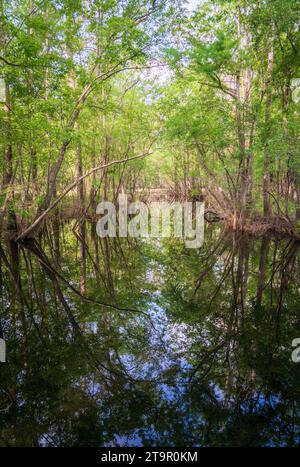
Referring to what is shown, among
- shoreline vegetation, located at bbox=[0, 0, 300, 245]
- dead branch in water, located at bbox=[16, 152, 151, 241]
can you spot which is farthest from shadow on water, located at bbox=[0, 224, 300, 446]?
shoreline vegetation, located at bbox=[0, 0, 300, 245]

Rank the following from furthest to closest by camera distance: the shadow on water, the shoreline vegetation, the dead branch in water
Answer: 1. the dead branch in water
2. the shoreline vegetation
3. the shadow on water

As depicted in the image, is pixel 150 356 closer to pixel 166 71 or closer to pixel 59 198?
pixel 59 198

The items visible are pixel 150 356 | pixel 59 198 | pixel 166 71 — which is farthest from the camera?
pixel 166 71

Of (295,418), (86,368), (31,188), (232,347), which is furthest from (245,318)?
(31,188)

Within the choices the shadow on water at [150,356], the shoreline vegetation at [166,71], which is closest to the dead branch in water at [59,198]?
the shoreline vegetation at [166,71]

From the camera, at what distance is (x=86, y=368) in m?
3.89

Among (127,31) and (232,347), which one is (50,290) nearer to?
(232,347)

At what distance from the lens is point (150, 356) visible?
14.0 feet

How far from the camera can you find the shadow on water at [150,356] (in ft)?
9.55

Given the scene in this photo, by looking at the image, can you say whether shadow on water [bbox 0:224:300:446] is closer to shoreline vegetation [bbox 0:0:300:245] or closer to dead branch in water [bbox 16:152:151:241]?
dead branch in water [bbox 16:152:151:241]

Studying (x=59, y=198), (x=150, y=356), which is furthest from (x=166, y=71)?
(x=150, y=356)

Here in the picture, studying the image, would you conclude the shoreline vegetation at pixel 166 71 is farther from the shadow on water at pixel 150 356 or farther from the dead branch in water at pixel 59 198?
the shadow on water at pixel 150 356

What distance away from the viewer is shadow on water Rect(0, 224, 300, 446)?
9.55 ft

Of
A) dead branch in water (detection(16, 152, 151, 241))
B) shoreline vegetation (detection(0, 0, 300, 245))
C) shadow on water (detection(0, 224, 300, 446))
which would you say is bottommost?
shadow on water (detection(0, 224, 300, 446))
